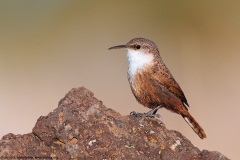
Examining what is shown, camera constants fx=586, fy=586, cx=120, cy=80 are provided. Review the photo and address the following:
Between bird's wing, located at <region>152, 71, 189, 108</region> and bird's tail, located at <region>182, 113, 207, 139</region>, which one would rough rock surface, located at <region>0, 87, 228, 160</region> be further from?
bird's tail, located at <region>182, 113, 207, 139</region>

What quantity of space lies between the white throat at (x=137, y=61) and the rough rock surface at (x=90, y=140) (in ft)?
4.89

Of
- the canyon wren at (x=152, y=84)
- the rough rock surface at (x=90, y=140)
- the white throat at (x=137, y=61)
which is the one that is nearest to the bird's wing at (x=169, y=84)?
the canyon wren at (x=152, y=84)

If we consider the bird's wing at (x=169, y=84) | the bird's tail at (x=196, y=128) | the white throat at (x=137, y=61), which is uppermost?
the white throat at (x=137, y=61)

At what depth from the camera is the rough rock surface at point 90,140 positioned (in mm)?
5270

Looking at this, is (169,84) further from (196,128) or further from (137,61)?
(196,128)

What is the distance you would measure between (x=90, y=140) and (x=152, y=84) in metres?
1.89

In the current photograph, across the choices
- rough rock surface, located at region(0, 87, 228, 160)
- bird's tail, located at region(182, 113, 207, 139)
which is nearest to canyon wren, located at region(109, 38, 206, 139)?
bird's tail, located at region(182, 113, 207, 139)

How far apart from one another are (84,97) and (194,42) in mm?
7677

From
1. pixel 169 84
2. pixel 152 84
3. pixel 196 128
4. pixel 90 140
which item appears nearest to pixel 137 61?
pixel 152 84

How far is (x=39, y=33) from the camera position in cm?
1386

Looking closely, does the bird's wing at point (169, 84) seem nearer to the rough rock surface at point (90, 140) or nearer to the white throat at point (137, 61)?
the white throat at point (137, 61)

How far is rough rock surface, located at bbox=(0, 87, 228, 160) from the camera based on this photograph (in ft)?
17.3

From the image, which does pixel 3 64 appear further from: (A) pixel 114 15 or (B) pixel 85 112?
(B) pixel 85 112

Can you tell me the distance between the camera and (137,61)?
716cm
